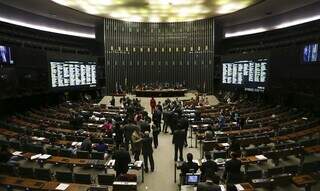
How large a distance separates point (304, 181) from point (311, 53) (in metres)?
13.5

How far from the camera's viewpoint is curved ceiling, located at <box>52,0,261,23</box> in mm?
23750

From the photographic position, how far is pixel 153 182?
9125 millimetres

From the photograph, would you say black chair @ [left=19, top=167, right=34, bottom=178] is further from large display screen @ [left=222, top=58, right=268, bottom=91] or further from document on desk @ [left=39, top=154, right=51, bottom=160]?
large display screen @ [left=222, top=58, right=268, bottom=91]

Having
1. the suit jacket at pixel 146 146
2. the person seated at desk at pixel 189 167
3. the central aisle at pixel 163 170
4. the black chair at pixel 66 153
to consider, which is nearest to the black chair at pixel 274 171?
the person seated at desk at pixel 189 167

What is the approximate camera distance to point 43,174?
8055 mm

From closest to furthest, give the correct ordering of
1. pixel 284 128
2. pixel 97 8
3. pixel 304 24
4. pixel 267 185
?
pixel 267 185 < pixel 284 128 < pixel 304 24 < pixel 97 8

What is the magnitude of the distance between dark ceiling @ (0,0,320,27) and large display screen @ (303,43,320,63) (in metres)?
5.26

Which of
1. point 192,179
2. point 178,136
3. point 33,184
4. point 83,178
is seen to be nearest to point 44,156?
point 33,184

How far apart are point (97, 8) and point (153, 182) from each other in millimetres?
21151

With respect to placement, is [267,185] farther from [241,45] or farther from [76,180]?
[241,45]

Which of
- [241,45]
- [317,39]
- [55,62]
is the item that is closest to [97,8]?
[55,62]

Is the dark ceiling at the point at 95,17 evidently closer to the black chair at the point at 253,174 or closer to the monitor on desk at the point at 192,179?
the black chair at the point at 253,174

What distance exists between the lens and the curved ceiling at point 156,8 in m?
23.8

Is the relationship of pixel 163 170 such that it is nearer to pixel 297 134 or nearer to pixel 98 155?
pixel 98 155
